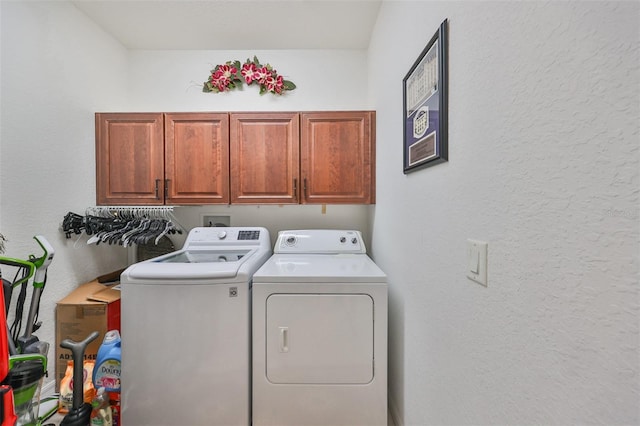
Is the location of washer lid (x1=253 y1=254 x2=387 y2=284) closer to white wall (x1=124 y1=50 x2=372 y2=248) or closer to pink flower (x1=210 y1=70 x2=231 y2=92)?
white wall (x1=124 y1=50 x2=372 y2=248)

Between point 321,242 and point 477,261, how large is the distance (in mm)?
1549

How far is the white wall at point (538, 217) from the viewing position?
1.40 feet

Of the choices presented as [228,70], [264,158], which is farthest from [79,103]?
[264,158]

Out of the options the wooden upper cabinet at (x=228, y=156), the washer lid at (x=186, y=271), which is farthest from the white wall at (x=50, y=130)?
the washer lid at (x=186, y=271)

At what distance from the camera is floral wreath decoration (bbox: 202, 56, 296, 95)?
258 centimetres

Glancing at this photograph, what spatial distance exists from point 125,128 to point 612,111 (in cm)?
271

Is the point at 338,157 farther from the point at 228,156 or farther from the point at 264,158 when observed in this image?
the point at 228,156

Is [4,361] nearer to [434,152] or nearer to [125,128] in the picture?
[434,152]

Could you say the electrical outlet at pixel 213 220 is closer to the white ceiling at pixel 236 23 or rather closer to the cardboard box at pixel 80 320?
the cardboard box at pixel 80 320

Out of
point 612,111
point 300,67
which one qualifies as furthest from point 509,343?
point 300,67

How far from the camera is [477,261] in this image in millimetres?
794

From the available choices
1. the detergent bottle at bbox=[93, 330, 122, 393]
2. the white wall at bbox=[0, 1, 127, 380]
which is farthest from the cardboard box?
the detergent bottle at bbox=[93, 330, 122, 393]

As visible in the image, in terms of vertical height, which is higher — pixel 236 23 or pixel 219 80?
pixel 236 23

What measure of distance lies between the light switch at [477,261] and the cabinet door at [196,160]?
1.84 m
